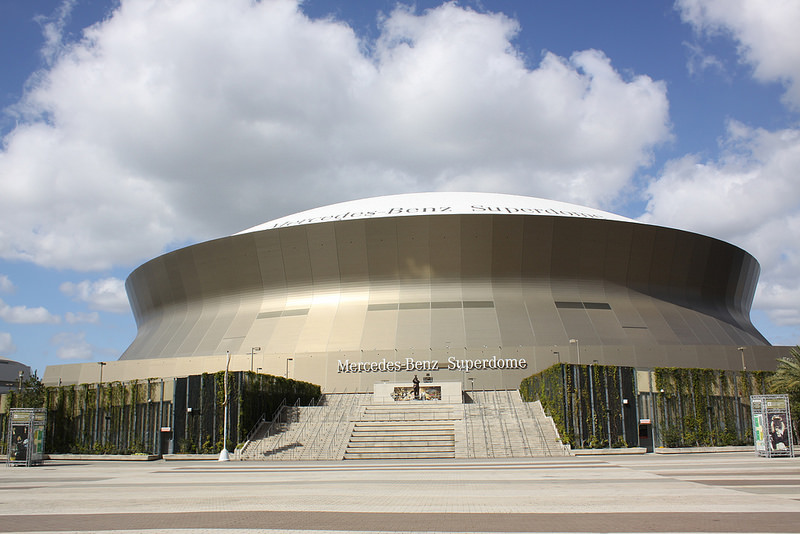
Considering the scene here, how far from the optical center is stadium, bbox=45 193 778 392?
41156mm

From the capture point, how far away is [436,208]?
48.6 metres

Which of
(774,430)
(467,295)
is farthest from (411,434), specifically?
(467,295)

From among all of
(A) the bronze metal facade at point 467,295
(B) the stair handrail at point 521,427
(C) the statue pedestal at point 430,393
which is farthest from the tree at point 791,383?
(C) the statue pedestal at point 430,393

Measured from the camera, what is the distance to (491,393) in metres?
37.8

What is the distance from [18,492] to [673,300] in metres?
44.2

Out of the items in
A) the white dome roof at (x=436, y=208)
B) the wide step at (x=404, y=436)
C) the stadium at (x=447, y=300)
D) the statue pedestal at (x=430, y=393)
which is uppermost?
the white dome roof at (x=436, y=208)

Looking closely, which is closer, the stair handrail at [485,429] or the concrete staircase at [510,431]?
the concrete staircase at [510,431]

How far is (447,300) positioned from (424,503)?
34393 mm

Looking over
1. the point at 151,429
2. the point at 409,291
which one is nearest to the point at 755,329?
the point at 409,291

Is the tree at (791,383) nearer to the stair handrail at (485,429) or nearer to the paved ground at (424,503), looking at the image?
the stair handrail at (485,429)

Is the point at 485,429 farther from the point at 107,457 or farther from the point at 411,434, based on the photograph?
the point at 107,457

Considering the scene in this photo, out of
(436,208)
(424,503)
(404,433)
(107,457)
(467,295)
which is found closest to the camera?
(424,503)

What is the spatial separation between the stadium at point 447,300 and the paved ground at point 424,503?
24739mm

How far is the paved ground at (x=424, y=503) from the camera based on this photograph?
8.01 meters
